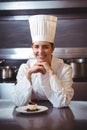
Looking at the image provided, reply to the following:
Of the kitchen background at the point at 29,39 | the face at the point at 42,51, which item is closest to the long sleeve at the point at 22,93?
the face at the point at 42,51

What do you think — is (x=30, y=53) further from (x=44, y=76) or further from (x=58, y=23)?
(x=44, y=76)

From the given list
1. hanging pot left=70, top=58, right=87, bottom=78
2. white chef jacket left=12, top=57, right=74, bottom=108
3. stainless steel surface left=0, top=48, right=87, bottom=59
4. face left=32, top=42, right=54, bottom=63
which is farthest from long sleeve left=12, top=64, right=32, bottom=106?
stainless steel surface left=0, top=48, right=87, bottom=59

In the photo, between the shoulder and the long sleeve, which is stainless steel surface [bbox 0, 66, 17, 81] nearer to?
the shoulder

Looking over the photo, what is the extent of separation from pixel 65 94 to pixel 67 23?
1540 millimetres

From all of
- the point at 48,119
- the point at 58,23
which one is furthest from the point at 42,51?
the point at 58,23

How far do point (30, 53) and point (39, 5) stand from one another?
20.7 inches

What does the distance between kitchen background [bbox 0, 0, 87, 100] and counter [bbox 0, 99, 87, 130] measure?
1196 millimetres

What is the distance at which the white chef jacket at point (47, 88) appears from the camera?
1686mm

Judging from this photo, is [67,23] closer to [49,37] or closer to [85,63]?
[85,63]

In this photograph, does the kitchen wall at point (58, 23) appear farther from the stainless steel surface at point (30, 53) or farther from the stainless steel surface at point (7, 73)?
the stainless steel surface at point (7, 73)

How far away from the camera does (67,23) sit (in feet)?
10.1

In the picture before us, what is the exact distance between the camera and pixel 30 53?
303 cm

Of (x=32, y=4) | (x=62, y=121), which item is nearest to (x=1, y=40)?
(x=32, y=4)

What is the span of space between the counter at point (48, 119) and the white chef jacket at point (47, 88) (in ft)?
0.28
